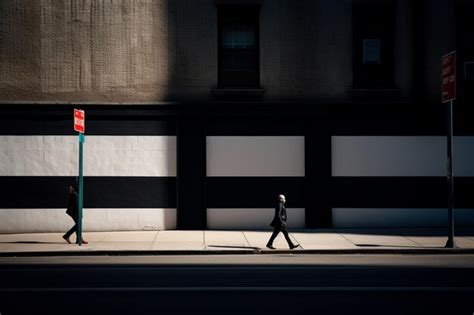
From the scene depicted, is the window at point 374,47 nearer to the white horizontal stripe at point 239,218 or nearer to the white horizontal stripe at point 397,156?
the white horizontal stripe at point 397,156

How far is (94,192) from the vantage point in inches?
730

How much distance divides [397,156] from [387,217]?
208 centimetres

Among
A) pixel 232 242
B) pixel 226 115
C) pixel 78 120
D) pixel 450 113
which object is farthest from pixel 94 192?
pixel 450 113

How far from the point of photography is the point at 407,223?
18.9 meters

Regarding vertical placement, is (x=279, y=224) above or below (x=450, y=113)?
below

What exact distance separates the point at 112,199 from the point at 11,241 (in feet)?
11.3

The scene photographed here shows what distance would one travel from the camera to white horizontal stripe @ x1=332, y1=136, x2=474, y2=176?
18.8 meters

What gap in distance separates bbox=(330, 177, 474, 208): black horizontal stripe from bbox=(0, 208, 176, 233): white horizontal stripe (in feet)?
18.9

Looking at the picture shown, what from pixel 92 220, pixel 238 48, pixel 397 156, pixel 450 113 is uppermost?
pixel 238 48

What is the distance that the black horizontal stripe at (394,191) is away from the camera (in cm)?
1884

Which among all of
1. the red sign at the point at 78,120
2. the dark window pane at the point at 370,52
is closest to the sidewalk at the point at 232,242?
the red sign at the point at 78,120

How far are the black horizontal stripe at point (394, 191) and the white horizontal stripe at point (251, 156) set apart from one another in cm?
→ 177

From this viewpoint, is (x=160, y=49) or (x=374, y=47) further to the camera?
(x=374, y=47)

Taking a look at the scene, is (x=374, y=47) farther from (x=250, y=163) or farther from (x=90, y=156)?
(x=90, y=156)
